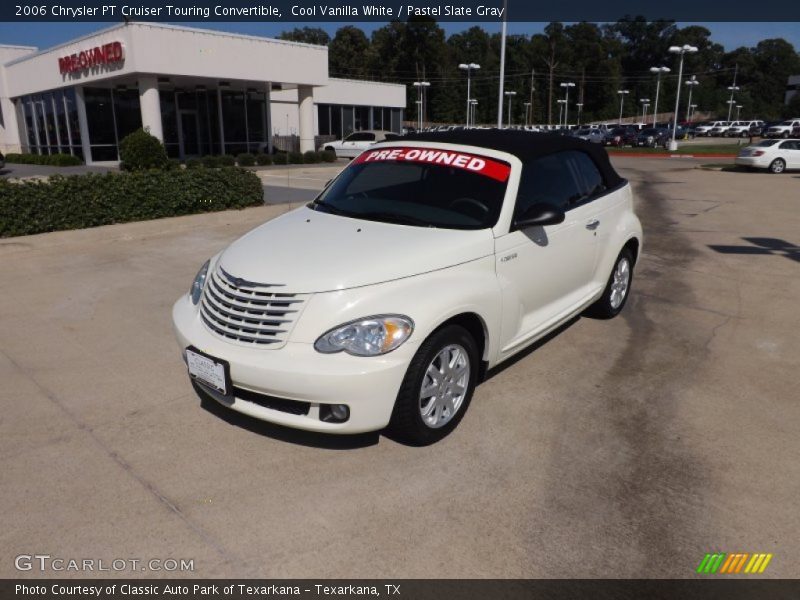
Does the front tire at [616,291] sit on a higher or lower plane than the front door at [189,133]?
lower

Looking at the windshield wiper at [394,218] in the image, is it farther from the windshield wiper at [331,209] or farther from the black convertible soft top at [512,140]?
the black convertible soft top at [512,140]

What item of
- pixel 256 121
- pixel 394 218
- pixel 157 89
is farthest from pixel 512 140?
pixel 256 121

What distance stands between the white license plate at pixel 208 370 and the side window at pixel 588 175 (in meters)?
3.38

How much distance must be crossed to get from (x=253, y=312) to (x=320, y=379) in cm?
60

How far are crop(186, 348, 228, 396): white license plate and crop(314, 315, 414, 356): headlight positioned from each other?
1.99ft

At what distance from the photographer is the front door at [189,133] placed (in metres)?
29.4

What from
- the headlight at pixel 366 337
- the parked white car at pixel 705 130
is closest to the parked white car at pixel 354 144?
the headlight at pixel 366 337

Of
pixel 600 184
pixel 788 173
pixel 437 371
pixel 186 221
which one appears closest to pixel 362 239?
pixel 437 371

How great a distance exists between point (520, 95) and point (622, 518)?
11742cm

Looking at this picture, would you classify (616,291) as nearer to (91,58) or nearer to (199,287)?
(199,287)

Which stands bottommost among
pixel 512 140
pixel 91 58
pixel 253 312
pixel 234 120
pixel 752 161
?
pixel 752 161

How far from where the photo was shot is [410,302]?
134 inches

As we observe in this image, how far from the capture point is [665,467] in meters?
3.53

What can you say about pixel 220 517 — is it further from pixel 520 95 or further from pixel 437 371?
pixel 520 95
